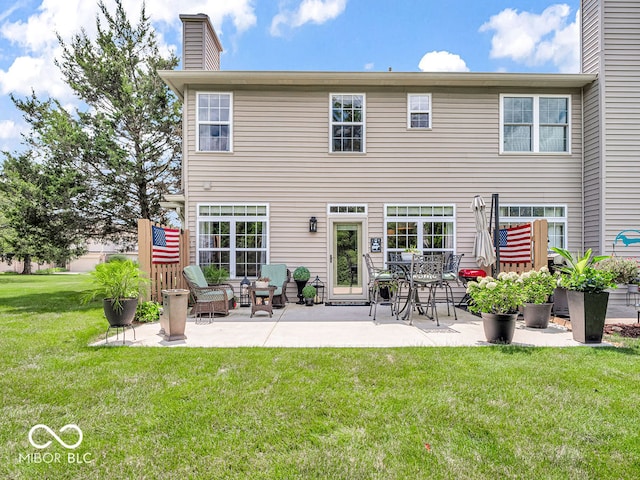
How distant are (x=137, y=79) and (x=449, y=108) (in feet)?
33.3

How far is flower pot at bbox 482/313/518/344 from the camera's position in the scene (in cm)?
464

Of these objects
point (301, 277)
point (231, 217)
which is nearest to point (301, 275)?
point (301, 277)

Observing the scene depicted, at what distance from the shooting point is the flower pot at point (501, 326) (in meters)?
4.64

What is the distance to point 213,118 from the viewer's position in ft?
27.6

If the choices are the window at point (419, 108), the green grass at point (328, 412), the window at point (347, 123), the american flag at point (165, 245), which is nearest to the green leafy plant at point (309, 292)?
the american flag at point (165, 245)

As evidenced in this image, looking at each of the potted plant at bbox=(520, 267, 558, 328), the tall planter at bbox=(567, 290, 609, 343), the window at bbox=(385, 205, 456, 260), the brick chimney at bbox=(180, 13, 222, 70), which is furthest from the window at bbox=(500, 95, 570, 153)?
the brick chimney at bbox=(180, 13, 222, 70)

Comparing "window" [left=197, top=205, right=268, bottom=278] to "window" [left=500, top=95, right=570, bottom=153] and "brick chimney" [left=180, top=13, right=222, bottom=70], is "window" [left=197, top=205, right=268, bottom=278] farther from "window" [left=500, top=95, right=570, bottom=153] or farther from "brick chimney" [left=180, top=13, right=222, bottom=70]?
"window" [left=500, top=95, right=570, bottom=153]

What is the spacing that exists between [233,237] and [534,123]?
722 centimetres

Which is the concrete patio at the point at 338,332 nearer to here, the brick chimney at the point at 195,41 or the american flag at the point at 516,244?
the american flag at the point at 516,244

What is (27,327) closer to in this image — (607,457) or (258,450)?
(258,450)

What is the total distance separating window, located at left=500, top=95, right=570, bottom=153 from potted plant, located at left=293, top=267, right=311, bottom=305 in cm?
522

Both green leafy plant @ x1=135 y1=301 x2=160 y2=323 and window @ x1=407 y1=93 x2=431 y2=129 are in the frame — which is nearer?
green leafy plant @ x1=135 y1=301 x2=160 y2=323

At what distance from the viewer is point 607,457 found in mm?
2170

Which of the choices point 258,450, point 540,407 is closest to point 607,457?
point 540,407
